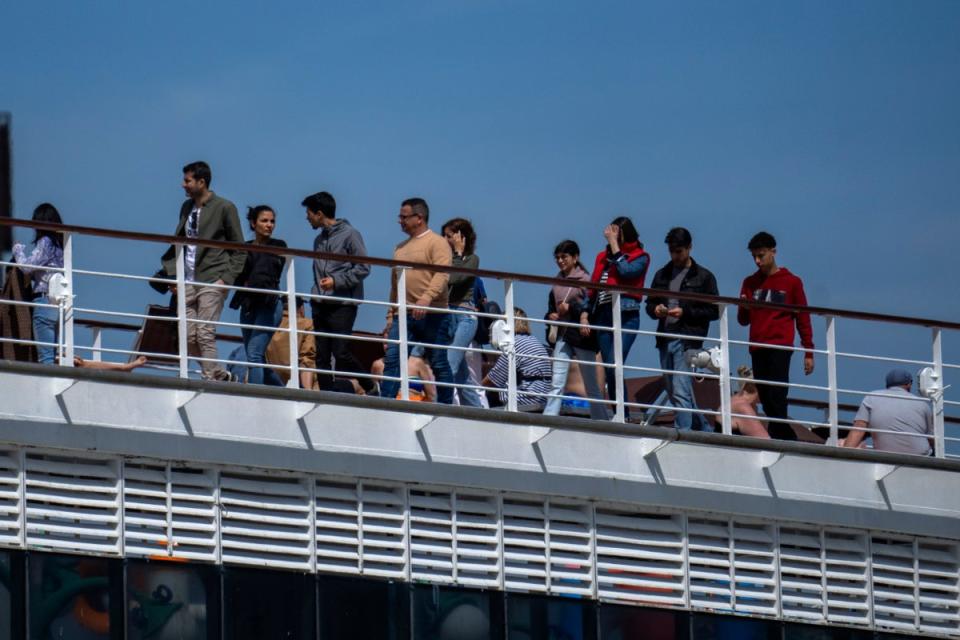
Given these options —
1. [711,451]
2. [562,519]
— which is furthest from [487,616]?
[711,451]

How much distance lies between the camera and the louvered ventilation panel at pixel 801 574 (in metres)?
16.7

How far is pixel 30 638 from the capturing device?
1424 cm

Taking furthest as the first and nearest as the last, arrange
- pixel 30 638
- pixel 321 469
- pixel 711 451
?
pixel 711 451 → pixel 321 469 → pixel 30 638

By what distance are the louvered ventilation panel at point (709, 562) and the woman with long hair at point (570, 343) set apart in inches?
49.6

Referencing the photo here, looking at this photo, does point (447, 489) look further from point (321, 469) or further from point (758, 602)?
point (758, 602)

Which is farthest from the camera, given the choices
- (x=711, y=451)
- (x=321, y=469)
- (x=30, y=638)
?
(x=711, y=451)

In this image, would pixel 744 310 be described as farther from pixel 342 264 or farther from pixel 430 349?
pixel 342 264

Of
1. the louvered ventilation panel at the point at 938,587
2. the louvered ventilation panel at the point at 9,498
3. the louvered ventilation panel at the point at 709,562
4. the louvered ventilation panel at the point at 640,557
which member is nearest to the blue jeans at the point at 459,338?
the louvered ventilation panel at the point at 640,557

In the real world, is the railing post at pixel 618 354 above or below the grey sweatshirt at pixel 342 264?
below

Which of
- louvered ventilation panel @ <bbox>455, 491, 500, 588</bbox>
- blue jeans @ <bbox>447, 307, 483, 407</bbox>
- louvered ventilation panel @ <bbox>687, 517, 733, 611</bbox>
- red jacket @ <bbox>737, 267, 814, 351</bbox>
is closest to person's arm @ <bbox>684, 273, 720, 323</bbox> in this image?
red jacket @ <bbox>737, 267, 814, 351</bbox>

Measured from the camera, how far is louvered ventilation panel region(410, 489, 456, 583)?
15.5 metres

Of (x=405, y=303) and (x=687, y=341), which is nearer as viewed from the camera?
(x=405, y=303)

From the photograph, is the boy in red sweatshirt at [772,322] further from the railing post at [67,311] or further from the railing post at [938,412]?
the railing post at [67,311]

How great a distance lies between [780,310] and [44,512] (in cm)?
651
